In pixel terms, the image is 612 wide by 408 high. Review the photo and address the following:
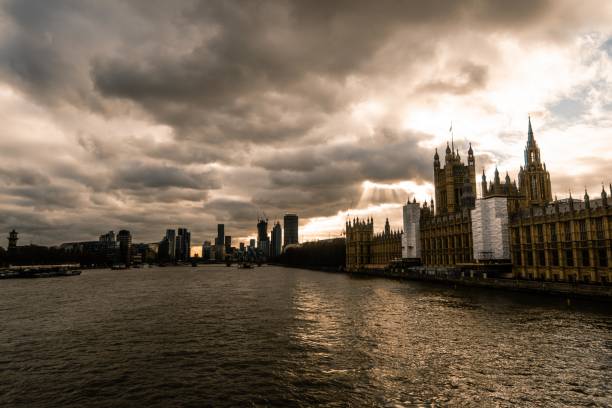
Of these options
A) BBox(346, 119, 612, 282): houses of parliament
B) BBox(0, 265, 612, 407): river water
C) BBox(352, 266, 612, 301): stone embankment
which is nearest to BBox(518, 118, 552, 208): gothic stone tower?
BBox(346, 119, 612, 282): houses of parliament

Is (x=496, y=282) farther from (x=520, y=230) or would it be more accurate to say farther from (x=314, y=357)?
(x=314, y=357)

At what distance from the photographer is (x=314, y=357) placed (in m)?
37.3

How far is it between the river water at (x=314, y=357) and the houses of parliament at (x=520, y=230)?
2318cm

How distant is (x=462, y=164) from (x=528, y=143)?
32.0 meters

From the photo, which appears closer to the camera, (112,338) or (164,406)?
(164,406)

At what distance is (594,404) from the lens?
25.8 meters

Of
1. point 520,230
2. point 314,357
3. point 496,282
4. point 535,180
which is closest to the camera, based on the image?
point 314,357

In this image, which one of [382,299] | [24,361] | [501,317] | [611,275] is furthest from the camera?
[382,299]

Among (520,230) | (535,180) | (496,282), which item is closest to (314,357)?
(496,282)

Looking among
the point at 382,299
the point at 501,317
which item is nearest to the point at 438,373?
the point at 501,317

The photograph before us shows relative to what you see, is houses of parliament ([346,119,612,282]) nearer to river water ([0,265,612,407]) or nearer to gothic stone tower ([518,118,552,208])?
gothic stone tower ([518,118,552,208])

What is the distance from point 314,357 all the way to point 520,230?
87.3 meters

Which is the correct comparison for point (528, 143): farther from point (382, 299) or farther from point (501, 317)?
point (501, 317)

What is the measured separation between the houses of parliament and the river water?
23180mm
